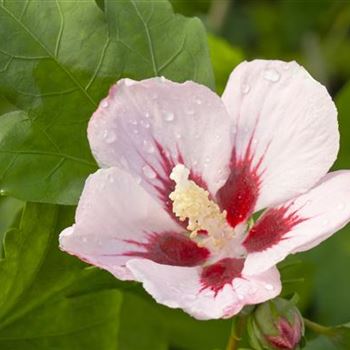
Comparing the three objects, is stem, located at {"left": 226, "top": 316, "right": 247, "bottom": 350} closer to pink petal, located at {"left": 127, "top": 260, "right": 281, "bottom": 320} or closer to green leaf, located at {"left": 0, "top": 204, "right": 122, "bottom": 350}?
pink petal, located at {"left": 127, "top": 260, "right": 281, "bottom": 320}

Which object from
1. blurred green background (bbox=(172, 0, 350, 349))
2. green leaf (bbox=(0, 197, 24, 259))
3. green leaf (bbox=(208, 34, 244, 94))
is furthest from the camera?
green leaf (bbox=(208, 34, 244, 94))

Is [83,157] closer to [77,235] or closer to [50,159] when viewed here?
[50,159]

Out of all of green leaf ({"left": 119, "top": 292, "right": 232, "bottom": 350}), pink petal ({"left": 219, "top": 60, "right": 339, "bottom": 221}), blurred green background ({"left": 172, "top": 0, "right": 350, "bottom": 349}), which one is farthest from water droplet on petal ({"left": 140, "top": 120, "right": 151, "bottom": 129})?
blurred green background ({"left": 172, "top": 0, "right": 350, "bottom": 349})

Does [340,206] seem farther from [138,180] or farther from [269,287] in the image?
[138,180]

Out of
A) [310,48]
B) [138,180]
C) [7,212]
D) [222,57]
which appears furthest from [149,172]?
[310,48]

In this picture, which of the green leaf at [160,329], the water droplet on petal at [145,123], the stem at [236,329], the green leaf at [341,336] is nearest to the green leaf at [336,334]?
the green leaf at [341,336]

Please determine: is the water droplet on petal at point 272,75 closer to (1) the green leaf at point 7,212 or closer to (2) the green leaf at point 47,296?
(2) the green leaf at point 47,296
